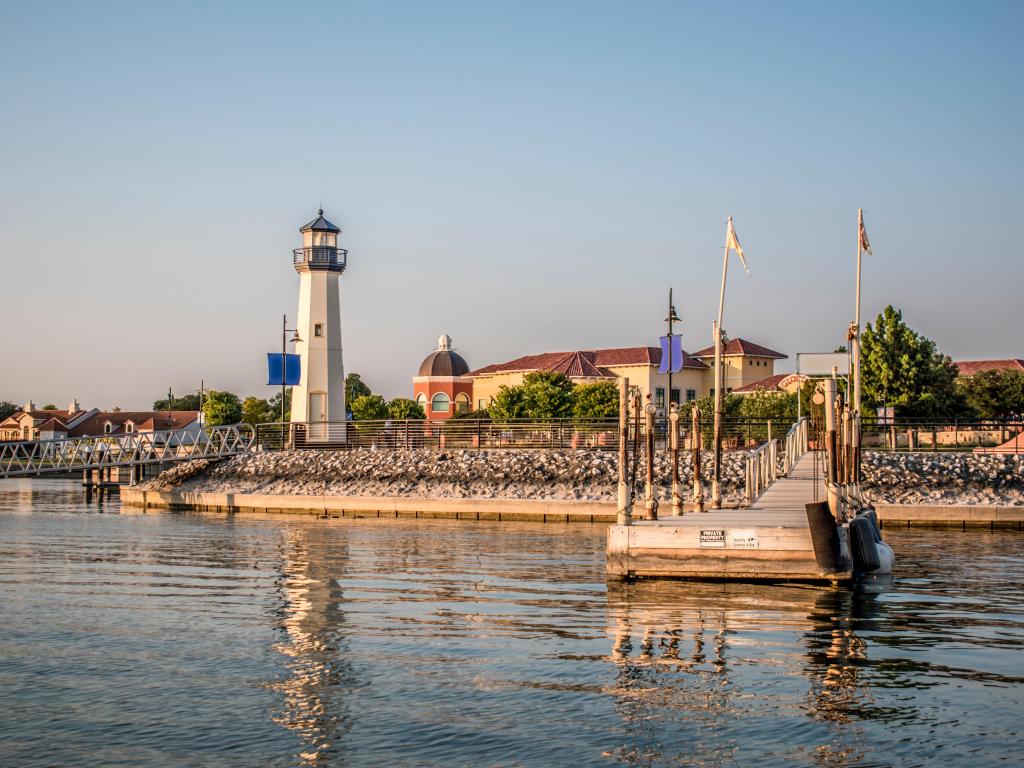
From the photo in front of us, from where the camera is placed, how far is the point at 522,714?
11.8 m

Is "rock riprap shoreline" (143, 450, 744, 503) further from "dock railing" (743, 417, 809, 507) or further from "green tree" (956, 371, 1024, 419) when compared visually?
"green tree" (956, 371, 1024, 419)

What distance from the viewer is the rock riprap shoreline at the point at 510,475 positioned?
41781mm

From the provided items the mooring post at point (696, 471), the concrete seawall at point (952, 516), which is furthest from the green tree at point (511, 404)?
the mooring post at point (696, 471)

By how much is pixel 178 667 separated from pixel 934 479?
34.3 meters

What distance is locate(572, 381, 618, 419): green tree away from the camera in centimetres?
8250

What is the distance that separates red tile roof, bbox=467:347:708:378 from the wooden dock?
73189 mm

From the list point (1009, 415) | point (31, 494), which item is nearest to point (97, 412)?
point (31, 494)

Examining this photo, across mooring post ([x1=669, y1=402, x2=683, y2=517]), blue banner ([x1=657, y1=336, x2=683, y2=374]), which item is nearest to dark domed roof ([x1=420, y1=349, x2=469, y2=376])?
blue banner ([x1=657, y1=336, x2=683, y2=374])

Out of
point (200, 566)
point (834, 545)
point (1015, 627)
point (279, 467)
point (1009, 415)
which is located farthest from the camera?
point (1009, 415)

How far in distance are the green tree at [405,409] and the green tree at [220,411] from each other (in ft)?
54.7

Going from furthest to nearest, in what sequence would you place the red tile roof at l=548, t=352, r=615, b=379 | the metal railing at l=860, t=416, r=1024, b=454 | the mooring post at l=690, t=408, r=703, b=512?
the red tile roof at l=548, t=352, r=615, b=379 < the metal railing at l=860, t=416, r=1024, b=454 < the mooring post at l=690, t=408, r=703, b=512

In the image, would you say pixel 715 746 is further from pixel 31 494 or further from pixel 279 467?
pixel 31 494

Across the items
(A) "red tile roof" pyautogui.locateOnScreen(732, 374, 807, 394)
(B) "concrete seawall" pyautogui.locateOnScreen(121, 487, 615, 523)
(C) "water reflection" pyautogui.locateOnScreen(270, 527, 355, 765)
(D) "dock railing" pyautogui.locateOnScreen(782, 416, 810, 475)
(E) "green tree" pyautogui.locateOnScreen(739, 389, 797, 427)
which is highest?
(A) "red tile roof" pyautogui.locateOnScreen(732, 374, 807, 394)

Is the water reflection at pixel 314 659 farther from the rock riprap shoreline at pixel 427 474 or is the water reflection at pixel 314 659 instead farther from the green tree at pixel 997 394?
the green tree at pixel 997 394
